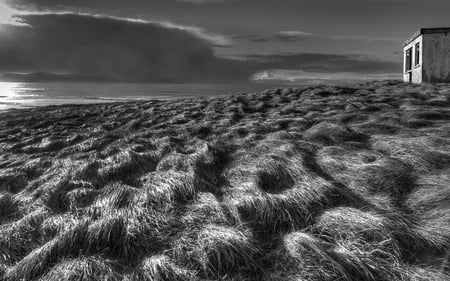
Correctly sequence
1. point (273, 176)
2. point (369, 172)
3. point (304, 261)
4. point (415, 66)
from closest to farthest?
point (304, 261) < point (369, 172) < point (273, 176) < point (415, 66)

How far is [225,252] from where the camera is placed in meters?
4.07

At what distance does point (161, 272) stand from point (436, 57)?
2569 centimetres

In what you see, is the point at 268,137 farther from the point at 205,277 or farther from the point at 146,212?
the point at 205,277

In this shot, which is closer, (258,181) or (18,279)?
(18,279)

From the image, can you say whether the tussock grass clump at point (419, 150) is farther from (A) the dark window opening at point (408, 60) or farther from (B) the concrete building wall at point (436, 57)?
(A) the dark window opening at point (408, 60)

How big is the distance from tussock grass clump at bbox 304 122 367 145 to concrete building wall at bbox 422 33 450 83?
1806cm

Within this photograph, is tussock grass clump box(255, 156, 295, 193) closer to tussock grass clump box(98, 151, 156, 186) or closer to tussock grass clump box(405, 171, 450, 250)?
tussock grass clump box(405, 171, 450, 250)

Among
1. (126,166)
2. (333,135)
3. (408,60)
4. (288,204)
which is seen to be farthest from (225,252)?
(408,60)

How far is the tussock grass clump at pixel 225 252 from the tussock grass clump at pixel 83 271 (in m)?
1.10

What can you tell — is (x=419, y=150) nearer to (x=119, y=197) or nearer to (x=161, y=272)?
(x=161, y=272)

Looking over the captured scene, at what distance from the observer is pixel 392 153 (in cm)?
714

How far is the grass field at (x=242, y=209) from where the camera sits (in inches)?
154

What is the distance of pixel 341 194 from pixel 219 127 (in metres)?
6.86

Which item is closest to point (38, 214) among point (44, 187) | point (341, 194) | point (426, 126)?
point (44, 187)
